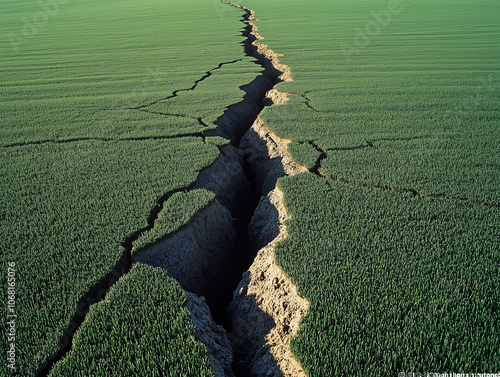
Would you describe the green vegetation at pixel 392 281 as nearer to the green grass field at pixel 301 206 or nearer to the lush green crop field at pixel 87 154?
the green grass field at pixel 301 206

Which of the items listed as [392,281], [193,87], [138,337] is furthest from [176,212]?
[193,87]

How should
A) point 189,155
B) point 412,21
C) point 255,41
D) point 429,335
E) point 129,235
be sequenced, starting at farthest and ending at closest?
point 412,21
point 255,41
point 189,155
point 129,235
point 429,335

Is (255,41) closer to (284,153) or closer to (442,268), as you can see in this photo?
(284,153)

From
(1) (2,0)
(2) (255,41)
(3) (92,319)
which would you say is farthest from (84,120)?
(1) (2,0)

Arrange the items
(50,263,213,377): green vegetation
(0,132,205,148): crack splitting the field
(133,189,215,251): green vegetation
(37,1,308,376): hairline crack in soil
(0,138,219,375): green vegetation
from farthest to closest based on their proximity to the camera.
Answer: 1. (0,132,205,148): crack splitting the field
2. (133,189,215,251): green vegetation
3. (0,138,219,375): green vegetation
4. (37,1,308,376): hairline crack in soil
5. (50,263,213,377): green vegetation

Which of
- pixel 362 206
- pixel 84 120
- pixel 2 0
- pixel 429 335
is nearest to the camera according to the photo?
pixel 429 335

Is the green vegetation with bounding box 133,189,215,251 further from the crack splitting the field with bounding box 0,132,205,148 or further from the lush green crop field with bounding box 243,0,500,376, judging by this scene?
the crack splitting the field with bounding box 0,132,205,148

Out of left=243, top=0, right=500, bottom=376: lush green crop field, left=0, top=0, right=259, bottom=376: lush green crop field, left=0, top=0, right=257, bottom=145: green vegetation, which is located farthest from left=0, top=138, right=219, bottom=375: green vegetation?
left=243, top=0, right=500, bottom=376: lush green crop field
